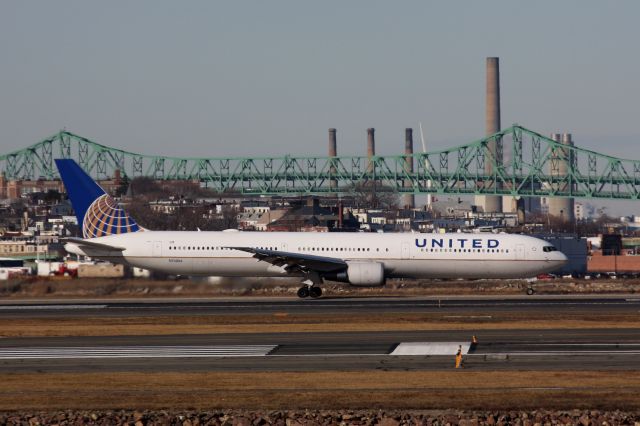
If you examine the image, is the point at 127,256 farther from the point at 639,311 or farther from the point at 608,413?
the point at 608,413

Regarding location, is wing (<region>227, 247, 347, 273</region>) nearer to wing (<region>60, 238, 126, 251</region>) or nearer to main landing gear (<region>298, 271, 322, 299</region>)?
main landing gear (<region>298, 271, 322, 299</region>)

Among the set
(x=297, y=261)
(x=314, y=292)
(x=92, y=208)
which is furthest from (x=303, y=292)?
(x=92, y=208)

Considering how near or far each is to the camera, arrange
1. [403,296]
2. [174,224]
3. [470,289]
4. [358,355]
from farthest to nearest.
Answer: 1. [174,224]
2. [470,289]
3. [403,296]
4. [358,355]

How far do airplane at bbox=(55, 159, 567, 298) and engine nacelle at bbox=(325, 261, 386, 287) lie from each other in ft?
0.64

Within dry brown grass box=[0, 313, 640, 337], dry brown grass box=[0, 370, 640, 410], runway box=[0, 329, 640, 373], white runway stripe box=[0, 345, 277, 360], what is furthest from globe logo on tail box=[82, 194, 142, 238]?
dry brown grass box=[0, 370, 640, 410]

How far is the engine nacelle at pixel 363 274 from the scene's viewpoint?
178 feet

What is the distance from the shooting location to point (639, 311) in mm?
44500

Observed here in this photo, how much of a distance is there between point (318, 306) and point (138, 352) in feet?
54.7

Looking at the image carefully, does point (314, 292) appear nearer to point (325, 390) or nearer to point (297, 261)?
point (297, 261)

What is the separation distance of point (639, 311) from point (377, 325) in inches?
473

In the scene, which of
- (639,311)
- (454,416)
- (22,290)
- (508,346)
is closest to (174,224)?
(22,290)

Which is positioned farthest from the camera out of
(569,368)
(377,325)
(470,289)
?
(470,289)

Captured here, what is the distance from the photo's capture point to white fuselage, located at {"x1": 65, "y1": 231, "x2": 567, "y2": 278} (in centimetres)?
5600

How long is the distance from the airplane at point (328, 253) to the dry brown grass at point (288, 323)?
11.9 m
